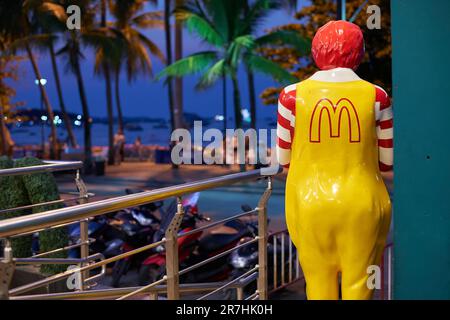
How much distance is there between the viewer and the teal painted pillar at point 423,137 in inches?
91.9

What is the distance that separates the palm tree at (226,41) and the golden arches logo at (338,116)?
13.3 metres

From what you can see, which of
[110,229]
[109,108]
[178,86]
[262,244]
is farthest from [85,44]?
[262,244]

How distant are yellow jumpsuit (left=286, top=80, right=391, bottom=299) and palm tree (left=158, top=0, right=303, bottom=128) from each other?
43.4 ft

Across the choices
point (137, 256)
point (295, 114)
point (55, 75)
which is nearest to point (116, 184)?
point (137, 256)

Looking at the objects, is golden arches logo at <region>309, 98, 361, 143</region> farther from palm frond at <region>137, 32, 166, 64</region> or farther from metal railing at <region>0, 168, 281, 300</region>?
palm frond at <region>137, 32, 166, 64</region>

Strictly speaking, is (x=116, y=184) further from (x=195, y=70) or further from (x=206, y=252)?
(x=206, y=252)

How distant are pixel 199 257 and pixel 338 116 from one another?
344cm

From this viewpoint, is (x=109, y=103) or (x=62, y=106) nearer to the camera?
(x=62, y=106)

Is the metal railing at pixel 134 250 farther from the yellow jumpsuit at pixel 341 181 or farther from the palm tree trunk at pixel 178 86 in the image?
the palm tree trunk at pixel 178 86

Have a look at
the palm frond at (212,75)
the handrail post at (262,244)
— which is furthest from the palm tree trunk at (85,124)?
the handrail post at (262,244)

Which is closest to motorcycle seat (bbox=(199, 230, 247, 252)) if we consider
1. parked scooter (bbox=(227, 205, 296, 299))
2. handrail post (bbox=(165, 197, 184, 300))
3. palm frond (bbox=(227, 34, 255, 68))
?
parked scooter (bbox=(227, 205, 296, 299))

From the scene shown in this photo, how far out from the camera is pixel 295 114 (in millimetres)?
2357

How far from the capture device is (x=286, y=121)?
2385 millimetres

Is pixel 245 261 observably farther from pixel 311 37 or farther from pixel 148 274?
pixel 311 37
